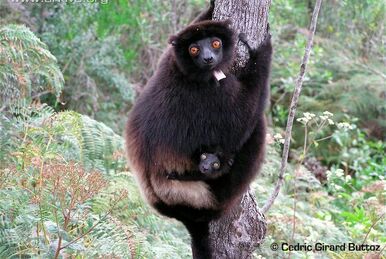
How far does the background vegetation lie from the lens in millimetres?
4383

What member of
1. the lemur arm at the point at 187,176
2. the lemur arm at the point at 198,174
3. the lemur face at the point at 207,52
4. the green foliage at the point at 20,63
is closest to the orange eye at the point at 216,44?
the lemur face at the point at 207,52

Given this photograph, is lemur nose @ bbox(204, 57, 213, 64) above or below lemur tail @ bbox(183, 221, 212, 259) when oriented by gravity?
above

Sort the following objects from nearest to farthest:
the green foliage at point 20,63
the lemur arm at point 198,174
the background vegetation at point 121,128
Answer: the lemur arm at point 198,174, the background vegetation at point 121,128, the green foliage at point 20,63

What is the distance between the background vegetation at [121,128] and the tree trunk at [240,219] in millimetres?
592

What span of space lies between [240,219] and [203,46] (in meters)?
1.28

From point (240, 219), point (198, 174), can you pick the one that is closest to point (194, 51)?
point (198, 174)

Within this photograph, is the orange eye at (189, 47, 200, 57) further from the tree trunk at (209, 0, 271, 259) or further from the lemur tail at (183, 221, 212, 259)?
the lemur tail at (183, 221, 212, 259)

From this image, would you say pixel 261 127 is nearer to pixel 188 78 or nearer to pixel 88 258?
pixel 188 78

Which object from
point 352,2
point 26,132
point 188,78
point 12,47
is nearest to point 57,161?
point 26,132

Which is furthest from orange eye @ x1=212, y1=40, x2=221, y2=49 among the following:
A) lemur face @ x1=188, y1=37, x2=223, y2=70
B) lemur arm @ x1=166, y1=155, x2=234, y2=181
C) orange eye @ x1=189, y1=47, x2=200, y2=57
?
lemur arm @ x1=166, y1=155, x2=234, y2=181

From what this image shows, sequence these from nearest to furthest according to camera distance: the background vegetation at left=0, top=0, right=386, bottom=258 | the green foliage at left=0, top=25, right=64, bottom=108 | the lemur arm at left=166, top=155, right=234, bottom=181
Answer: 1. the lemur arm at left=166, top=155, right=234, bottom=181
2. the background vegetation at left=0, top=0, right=386, bottom=258
3. the green foliage at left=0, top=25, right=64, bottom=108

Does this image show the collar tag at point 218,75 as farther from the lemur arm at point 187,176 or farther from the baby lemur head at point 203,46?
the lemur arm at point 187,176

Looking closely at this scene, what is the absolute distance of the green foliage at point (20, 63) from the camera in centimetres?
510

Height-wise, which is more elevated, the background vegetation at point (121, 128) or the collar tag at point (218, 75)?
the collar tag at point (218, 75)
